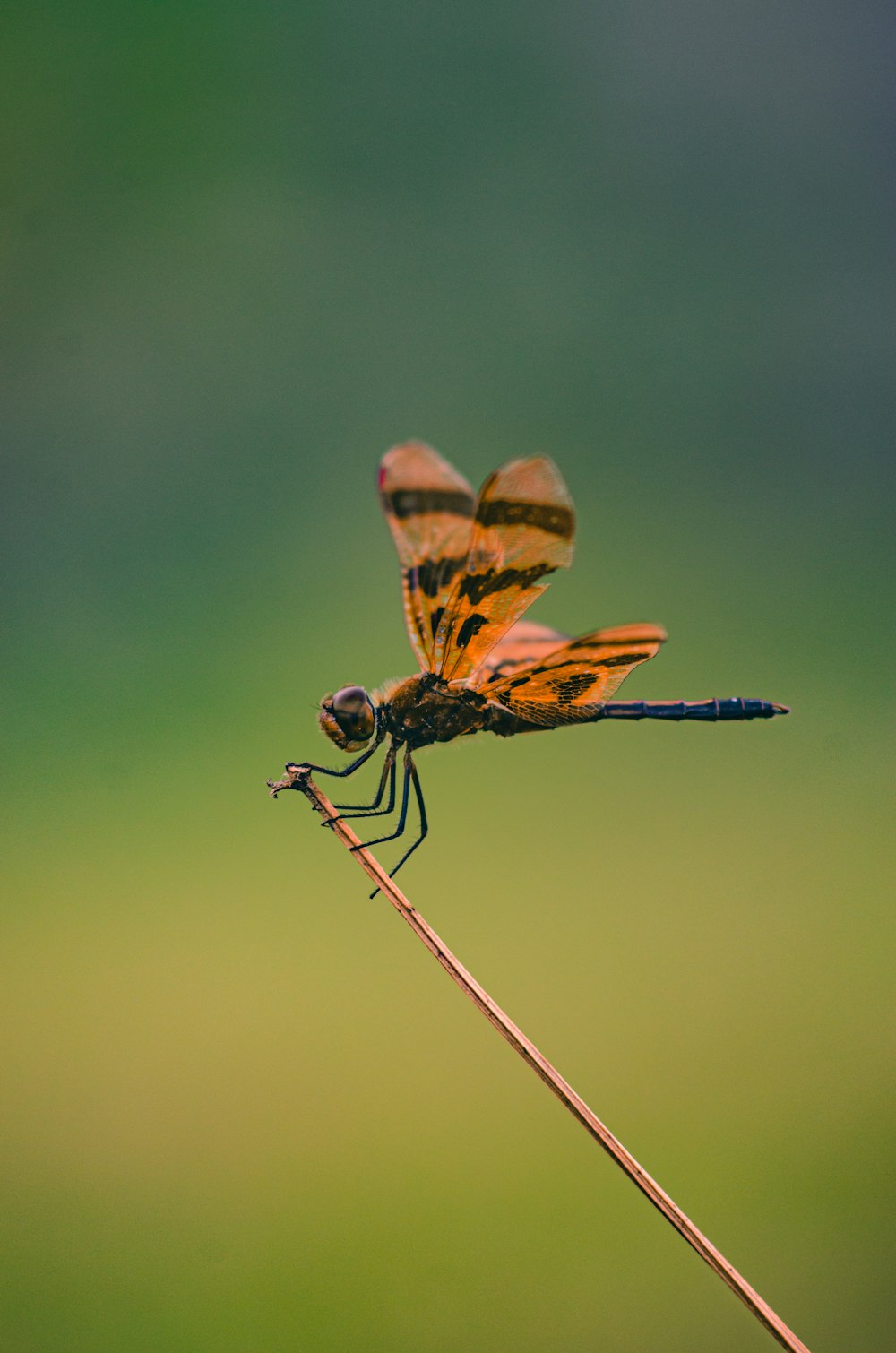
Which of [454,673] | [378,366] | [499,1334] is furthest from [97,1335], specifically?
[378,366]

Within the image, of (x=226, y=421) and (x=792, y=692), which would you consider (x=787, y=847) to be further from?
(x=226, y=421)

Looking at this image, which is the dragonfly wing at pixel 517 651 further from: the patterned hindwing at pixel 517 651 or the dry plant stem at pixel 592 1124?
the dry plant stem at pixel 592 1124

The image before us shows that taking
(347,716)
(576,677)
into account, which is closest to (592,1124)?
(347,716)

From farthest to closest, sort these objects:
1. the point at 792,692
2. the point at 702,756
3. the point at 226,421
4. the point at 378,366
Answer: the point at 378,366
the point at 226,421
the point at 792,692
the point at 702,756

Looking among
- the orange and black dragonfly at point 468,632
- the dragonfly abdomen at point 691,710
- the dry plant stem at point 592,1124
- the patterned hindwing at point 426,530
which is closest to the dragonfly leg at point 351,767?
the orange and black dragonfly at point 468,632

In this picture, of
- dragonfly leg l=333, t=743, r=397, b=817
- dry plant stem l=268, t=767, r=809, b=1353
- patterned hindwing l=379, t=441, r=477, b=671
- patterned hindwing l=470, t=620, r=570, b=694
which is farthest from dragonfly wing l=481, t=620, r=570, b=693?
dry plant stem l=268, t=767, r=809, b=1353

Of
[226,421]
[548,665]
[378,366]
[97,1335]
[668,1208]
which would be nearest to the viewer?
[668,1208]
